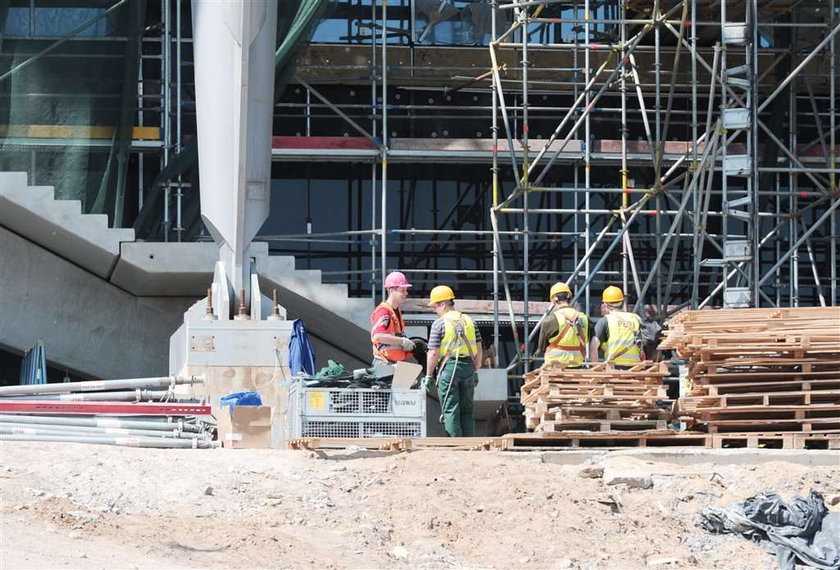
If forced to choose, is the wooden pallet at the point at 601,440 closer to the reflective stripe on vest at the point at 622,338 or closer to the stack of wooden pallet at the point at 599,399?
the stack of wooden pallet at the point at 599,399

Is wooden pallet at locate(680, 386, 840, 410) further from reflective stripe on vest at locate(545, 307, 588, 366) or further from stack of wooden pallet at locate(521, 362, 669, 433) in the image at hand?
reflective stripe on vest at locate(545, 307, 588, 366)

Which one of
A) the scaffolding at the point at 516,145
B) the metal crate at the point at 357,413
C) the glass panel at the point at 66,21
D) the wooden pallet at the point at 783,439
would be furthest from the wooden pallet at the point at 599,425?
the glass panel at the point at 66,21

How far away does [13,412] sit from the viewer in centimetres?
1678

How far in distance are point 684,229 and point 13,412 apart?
11.7 metres

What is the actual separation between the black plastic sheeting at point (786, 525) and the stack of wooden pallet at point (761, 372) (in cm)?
268

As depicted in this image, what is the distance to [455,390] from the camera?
1764cm

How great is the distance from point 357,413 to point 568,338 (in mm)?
2980

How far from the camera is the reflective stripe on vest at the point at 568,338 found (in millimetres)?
18359

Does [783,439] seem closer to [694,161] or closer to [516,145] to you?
[694,161]

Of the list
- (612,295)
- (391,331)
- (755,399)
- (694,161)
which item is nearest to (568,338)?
(612,295)

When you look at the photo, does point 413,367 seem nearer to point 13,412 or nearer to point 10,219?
point 13,412

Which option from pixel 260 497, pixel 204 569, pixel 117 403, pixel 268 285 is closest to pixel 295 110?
pixel 268 285

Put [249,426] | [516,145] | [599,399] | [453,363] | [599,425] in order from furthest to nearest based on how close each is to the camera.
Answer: [516,145] < [453,363] < [599,425] < [599,399] < [249,426]

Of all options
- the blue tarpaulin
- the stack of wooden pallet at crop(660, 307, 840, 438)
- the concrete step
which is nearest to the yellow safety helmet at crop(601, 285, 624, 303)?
the stack of wooden pallet at crop(660, 307, 840, 438)
